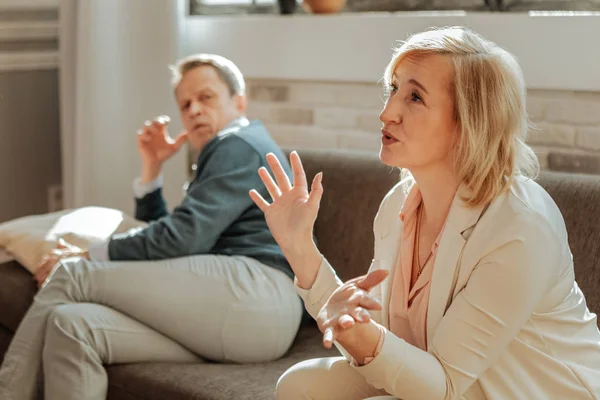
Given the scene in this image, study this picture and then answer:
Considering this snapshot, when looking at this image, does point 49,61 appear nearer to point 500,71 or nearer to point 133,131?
point 133,131

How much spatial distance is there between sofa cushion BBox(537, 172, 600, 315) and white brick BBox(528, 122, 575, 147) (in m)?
0.41

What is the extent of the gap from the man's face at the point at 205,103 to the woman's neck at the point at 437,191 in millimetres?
1015

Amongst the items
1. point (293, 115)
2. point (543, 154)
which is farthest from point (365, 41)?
point (543, 154)

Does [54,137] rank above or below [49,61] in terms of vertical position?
below

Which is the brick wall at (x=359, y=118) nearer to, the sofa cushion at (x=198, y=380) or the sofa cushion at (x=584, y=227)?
the sofa cushion at (x=584, y=227)

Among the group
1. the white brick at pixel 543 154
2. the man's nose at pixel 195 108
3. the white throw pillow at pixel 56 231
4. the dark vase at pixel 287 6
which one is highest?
the dark vase at pixel 287 6

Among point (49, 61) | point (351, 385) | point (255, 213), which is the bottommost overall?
point (351, 385)

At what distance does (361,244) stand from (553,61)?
74 centimetres

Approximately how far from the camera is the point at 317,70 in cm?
314

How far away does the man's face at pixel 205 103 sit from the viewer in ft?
8.79

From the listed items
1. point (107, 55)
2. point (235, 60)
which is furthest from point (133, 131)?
point (235, 60)

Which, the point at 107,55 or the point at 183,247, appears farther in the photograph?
the point at 107,55

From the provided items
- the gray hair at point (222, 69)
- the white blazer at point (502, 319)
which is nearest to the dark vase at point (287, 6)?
the gray hair at point (222, 69)

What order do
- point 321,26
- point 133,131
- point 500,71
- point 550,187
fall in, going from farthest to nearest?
point 133,131
point 321,26
point 550,187
point 500,71
